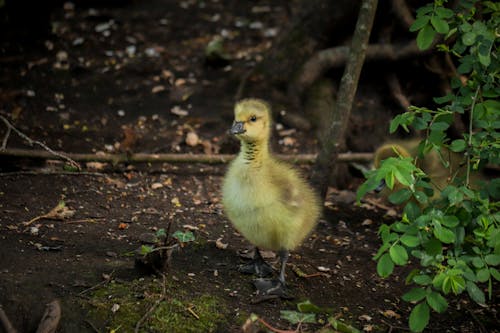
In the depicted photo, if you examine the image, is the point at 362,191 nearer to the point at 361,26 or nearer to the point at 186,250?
the point at 186,250

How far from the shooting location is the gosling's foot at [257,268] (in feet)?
14.8

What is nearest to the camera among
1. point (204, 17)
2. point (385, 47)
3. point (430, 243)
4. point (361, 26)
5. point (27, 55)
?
point (430, 243)

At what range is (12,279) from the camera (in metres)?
3.94

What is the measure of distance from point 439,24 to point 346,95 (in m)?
1.68

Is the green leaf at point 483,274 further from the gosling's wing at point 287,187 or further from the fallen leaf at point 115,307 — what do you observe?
the fallen leaf at point 115,307

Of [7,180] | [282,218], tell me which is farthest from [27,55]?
[282,218]

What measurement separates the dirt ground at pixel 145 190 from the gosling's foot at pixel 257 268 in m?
0.07

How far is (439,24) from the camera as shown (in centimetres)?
368

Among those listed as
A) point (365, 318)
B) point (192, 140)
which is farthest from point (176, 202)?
point (365, 318)

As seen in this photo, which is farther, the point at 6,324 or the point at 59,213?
the point at 59,213

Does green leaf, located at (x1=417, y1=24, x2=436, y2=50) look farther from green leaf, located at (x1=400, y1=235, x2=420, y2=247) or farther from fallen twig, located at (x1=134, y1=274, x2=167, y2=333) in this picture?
fallen twig, located at (x1=134, y1=274, x2=167, y2=333)

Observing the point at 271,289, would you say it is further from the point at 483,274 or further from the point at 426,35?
the point at 426,35

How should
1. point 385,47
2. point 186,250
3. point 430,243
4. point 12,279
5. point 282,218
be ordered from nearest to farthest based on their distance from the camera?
point 430,243 < point 12,279 < point 282,218 < point 186,250 < point 385,47

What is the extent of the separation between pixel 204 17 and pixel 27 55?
8.07ft
